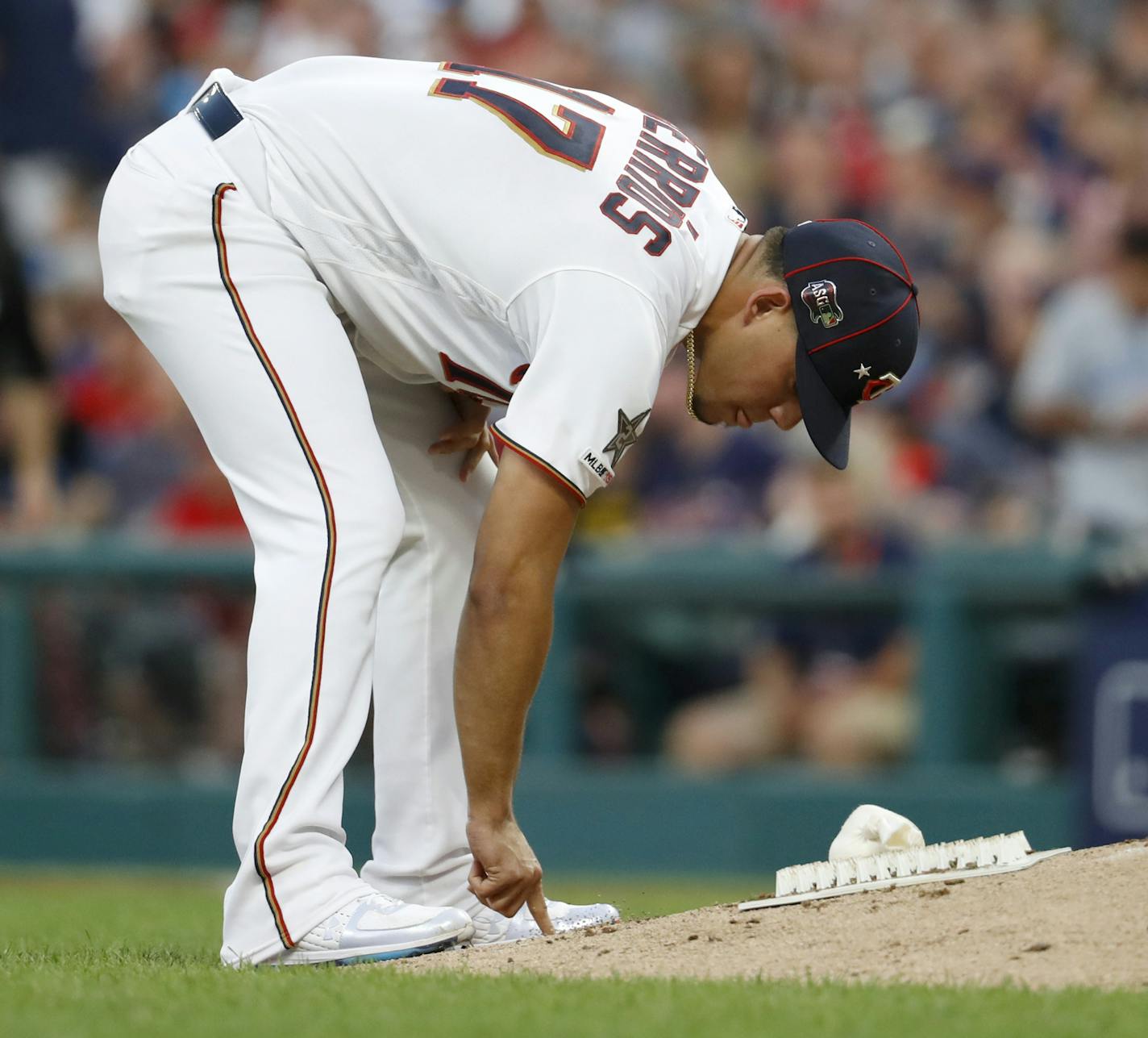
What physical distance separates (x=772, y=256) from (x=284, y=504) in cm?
112

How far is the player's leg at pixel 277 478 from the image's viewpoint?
3477mm

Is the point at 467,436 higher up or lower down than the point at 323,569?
higher up

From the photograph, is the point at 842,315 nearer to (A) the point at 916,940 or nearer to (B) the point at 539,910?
(A) the point at 916,940

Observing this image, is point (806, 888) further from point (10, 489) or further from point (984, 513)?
point (10, 489)

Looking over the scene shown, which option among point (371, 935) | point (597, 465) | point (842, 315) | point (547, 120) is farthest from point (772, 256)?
point (371, 935)

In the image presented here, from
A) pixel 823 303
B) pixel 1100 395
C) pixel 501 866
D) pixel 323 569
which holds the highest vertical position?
pixel 1100 395

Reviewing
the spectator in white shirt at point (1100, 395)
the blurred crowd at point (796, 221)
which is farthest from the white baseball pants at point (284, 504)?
the spectator in white shirt at point (1100, 395)

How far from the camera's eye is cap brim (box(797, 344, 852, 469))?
3727mm

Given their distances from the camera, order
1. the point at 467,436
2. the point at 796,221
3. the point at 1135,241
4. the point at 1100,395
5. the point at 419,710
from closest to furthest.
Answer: the point at 419,710 < the point at 467,436 < the point at 1135,241 < the point at 1100,395 < the point at 796,221

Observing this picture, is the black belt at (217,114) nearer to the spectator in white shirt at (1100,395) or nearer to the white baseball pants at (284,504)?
the white baseball pants at (284,504)

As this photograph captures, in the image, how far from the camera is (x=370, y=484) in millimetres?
3631

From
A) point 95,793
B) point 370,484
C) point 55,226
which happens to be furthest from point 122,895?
point 55,226

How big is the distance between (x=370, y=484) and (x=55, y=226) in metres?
8.25

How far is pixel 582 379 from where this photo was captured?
337cm
